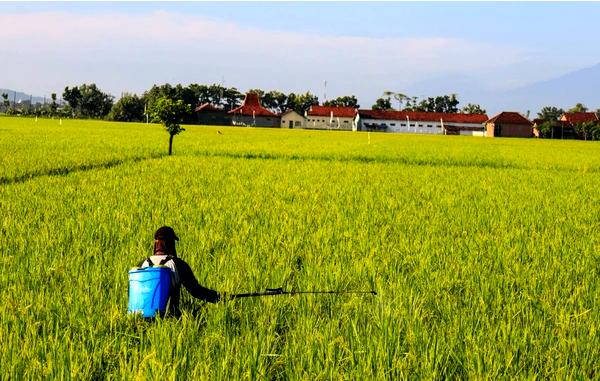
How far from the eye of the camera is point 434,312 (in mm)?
3086

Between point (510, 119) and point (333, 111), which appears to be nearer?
point (510, 119)

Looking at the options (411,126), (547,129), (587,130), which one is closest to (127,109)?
(411,126)

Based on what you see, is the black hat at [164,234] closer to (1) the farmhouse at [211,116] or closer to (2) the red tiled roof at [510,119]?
(1) the farmhouse at [211,116]

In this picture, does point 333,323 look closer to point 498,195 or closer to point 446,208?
point 446,208

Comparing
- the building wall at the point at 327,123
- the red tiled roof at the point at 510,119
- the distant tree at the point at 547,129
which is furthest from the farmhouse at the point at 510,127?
the building wall at the point at 327,123

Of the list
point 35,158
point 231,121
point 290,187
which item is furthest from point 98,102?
point 290,187

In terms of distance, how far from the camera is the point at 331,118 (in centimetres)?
9519

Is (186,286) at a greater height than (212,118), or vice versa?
(212,118)

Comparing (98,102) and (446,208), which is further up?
(98,102)

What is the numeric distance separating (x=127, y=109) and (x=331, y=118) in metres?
33.4

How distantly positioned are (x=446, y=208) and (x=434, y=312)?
4.96 m

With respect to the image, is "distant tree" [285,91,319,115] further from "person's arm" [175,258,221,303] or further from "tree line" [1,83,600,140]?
"person's arm" [175,258,221,303]

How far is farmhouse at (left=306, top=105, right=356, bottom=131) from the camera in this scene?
9462 centimetres

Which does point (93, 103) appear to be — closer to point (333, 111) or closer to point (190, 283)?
point (333, 111)
